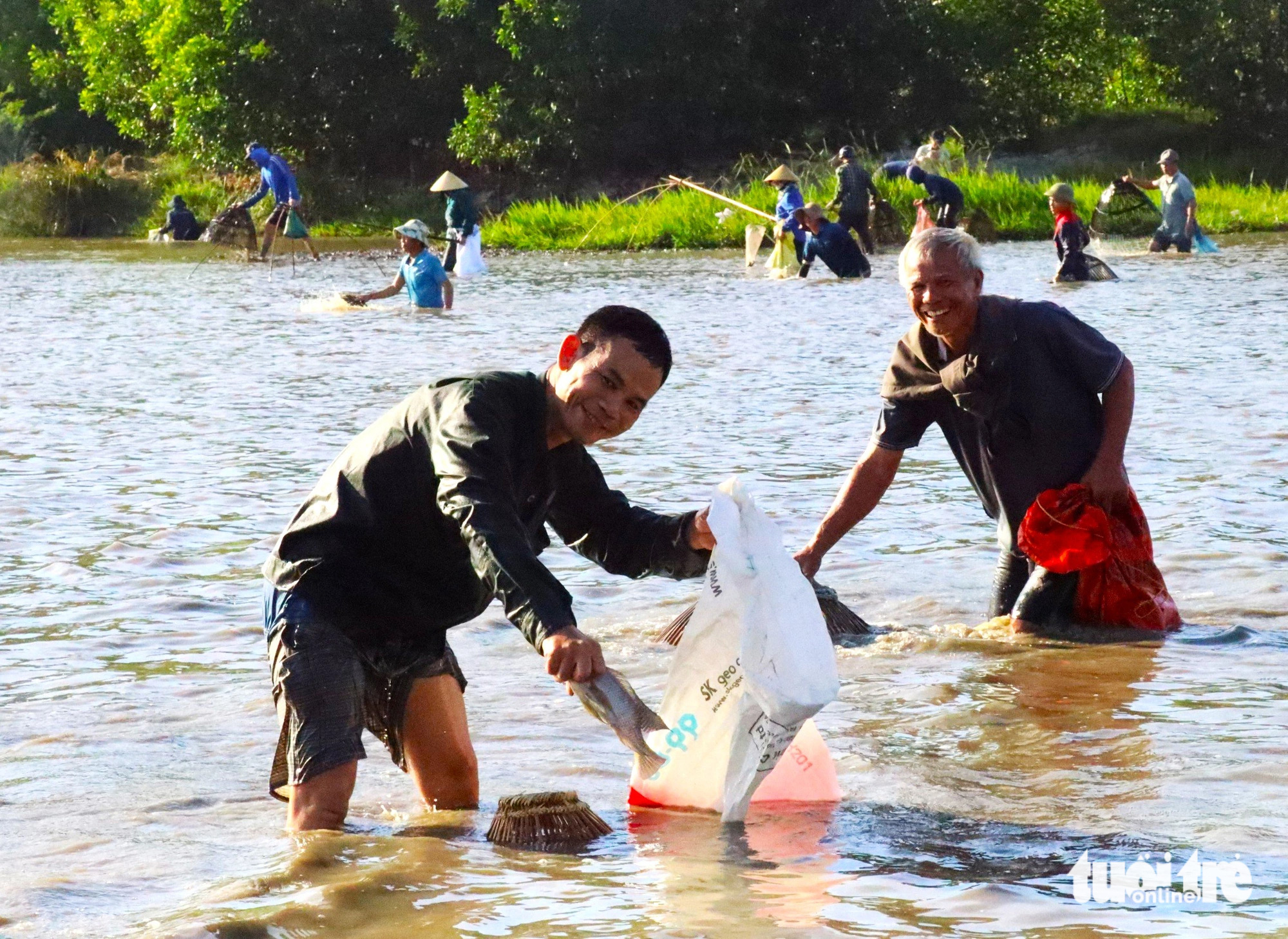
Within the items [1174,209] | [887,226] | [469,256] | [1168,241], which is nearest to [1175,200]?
[1174,209]

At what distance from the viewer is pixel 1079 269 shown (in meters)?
19.6

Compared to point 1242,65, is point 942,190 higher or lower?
lower

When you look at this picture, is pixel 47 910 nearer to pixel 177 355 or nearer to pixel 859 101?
pixel 177 355

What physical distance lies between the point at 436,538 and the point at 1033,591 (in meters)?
2.76

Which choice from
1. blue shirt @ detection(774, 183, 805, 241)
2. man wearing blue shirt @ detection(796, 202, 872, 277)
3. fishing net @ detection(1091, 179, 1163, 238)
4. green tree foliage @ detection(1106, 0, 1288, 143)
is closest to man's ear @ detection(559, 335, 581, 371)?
man wearing blue shirt @ detection(796, 202, 872, 277)

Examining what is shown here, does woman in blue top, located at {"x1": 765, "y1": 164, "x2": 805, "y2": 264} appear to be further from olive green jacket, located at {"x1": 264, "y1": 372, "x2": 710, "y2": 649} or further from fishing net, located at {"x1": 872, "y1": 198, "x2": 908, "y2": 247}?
olive green jacket, located at {"x1": 264, "y1": 372, "x2": 710, "y2": 649}

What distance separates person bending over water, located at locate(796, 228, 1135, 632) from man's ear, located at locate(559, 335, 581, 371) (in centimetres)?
201

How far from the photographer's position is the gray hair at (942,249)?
5.33 m

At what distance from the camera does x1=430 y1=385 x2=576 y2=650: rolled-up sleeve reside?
328 centimetres

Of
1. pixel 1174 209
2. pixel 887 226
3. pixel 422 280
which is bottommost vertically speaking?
pixel 422 280

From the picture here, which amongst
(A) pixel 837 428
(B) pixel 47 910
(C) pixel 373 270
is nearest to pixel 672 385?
(A) pixel 837 428

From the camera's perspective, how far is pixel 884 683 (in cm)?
548

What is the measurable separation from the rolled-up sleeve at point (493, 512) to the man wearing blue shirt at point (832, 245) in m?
18.5

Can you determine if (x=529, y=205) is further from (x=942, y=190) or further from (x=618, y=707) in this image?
(x=618, y=707)
